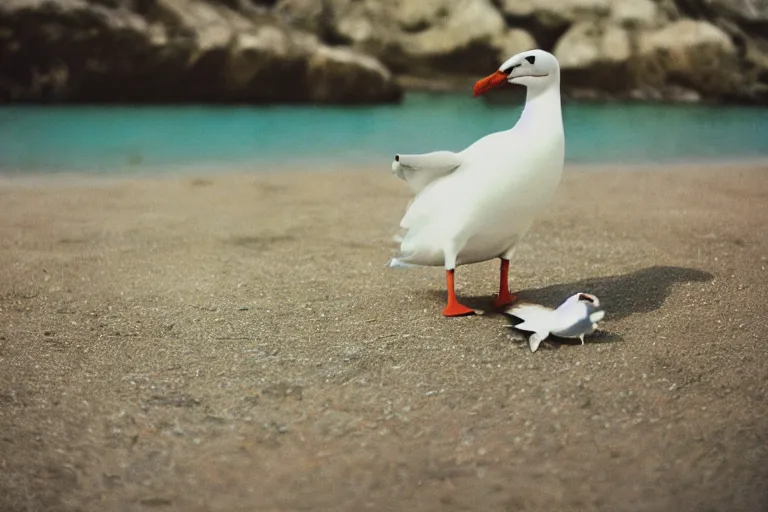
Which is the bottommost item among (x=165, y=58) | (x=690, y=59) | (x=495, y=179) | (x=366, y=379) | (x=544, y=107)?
(x=366, y=379)

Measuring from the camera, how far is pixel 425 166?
2.67 meters

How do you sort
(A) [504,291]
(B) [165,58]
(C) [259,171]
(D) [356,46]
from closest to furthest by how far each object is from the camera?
(A) [504,291]
(C) [259,171]
(B) [165,58]
(D) [356,46]

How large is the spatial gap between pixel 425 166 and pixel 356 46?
50.1 ft

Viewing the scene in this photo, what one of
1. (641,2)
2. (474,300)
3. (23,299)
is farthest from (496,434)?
(641,2)

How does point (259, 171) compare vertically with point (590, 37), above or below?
below

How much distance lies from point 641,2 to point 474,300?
15.9 meters

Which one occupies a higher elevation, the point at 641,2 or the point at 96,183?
the point at 641,2

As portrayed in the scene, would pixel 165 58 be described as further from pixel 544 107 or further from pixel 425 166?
pixel 544 107

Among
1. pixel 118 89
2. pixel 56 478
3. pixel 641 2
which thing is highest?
pixel 641 2

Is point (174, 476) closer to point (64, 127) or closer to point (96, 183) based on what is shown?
point (96, 183)

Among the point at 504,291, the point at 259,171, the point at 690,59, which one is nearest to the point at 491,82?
the point at 504,291

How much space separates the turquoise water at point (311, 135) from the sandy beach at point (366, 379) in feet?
13.9

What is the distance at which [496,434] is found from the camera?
→ 71.3 inches

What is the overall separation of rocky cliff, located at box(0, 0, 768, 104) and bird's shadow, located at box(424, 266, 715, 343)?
11797mm
